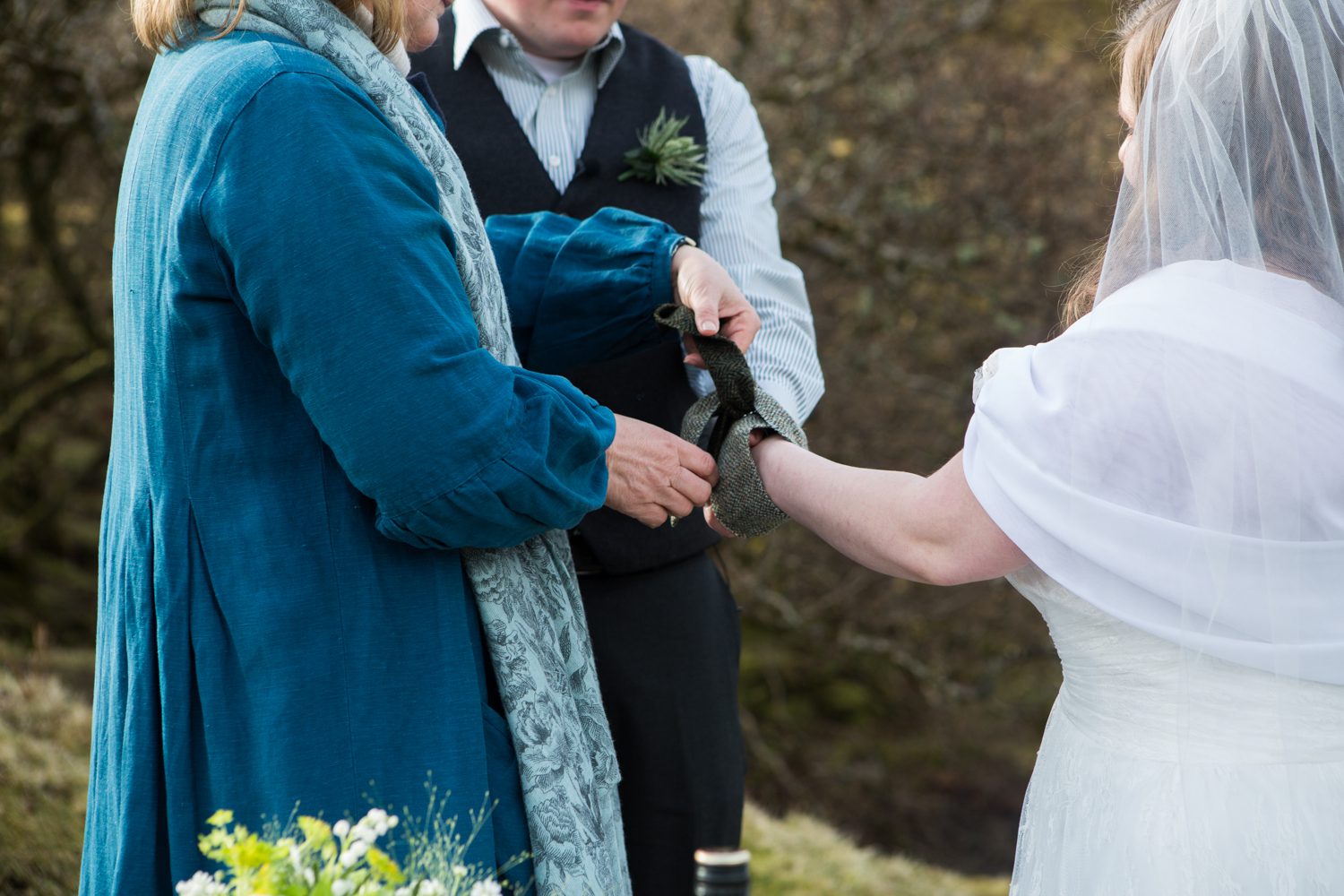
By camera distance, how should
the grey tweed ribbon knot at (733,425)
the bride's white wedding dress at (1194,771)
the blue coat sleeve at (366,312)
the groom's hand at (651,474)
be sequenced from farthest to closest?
the grey tweed ribbon knot at (733,425), the groom's hand at (651,474), the bride's white wedding dress at (1194,771), the blue coat sleeve at (366,312)

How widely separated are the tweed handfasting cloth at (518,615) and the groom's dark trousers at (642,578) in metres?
0.69

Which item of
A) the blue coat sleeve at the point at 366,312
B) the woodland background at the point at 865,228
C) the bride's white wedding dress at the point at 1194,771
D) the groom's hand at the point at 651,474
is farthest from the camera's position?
the woodland background at the point at 865,228

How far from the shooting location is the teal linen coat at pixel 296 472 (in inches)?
55.2

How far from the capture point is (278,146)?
1401 millimetres

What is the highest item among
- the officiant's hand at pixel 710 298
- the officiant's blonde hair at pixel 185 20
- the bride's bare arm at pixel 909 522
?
the officiant's blonde hair at pixel 185 20

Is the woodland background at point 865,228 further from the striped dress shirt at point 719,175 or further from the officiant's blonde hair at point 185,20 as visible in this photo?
the officiant's blonde hair at point 185,20

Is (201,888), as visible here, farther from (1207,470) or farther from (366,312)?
(1207,470)

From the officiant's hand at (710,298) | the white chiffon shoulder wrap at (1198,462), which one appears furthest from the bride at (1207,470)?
the officiant's hand at (710,298)

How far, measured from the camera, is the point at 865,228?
228 inches

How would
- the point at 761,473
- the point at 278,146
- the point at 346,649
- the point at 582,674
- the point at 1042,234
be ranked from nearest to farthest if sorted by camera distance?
the point at 278,146, the point at 346,649, the point at 582,674, the point at 761,473, the point at 1042,234

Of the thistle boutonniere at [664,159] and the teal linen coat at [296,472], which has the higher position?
the thistle boutonniere at [664,159]

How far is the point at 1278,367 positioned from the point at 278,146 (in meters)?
1.19

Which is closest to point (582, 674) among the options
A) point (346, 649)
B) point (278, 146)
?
point (346, 649)

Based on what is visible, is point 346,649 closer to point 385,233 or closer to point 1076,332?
point 385,233
